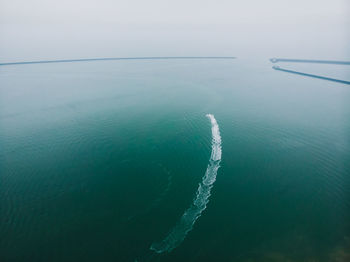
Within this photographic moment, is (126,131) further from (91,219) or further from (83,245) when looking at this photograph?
(83,245)

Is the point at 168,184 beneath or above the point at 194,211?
above

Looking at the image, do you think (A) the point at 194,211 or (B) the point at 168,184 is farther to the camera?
(B) the point at 168,184

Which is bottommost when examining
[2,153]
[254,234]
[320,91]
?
[254,234]

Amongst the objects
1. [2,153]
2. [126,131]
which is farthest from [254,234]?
[2,153]
